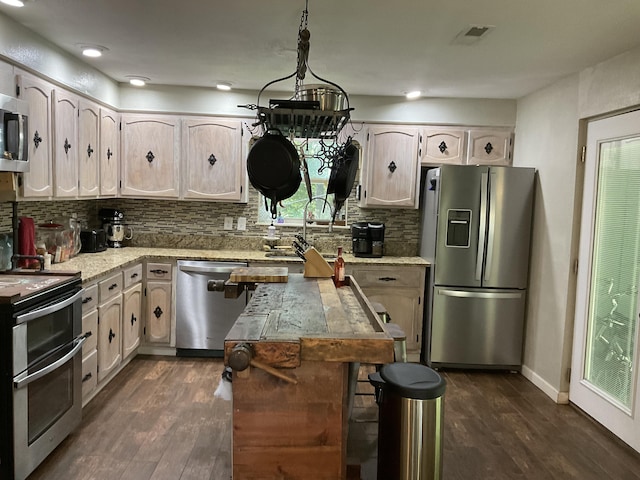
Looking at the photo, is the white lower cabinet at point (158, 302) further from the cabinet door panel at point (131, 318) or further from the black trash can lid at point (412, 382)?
the black trash can lid at point (412, 382)

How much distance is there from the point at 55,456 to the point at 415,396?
1960mm

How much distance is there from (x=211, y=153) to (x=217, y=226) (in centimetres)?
75

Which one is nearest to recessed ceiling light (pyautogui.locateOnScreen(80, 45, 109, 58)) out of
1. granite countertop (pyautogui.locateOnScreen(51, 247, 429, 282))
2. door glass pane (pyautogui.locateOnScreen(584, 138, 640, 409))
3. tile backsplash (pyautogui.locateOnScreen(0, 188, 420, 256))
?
granite countertop (pyautogui.locateOnScreen(51, 247, 429, 282))

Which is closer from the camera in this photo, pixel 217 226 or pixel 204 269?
pixel 204 269

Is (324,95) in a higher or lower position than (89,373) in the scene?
higher

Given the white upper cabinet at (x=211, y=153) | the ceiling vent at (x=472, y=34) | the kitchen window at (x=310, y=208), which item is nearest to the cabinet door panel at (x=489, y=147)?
the kitchen window at (x=310, y=208)

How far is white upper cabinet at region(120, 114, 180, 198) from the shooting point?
14.4ft

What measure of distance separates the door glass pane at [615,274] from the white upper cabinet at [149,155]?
3.40 m

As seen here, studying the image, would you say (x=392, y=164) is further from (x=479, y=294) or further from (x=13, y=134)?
(x=13, y=134)

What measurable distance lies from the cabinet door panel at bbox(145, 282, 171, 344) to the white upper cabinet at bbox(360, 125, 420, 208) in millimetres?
1998

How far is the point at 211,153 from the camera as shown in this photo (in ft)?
14.5

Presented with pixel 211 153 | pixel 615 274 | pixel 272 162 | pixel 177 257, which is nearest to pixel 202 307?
pixel 177 257

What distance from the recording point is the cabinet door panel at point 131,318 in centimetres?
381

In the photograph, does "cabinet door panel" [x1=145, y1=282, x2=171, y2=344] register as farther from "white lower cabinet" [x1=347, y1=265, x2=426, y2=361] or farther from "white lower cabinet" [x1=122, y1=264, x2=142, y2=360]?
"white lower cabinet" [x1=347, y1=265, x2=426, y2=361]
